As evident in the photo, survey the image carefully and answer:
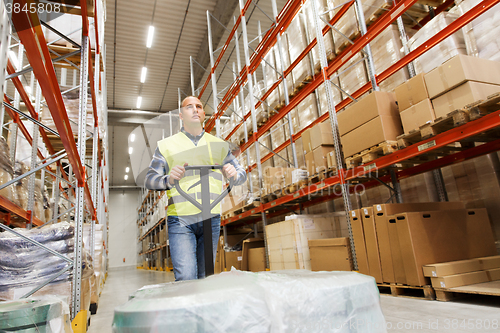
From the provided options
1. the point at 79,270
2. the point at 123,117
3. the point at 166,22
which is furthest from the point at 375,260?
the point at 123,117

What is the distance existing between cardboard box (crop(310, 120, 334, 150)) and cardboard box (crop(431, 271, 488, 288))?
8.59 feet

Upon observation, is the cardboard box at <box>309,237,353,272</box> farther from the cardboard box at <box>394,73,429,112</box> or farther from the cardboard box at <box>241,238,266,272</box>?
the cardboard box at <box>241,238,266,272</box>

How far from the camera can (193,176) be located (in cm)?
217

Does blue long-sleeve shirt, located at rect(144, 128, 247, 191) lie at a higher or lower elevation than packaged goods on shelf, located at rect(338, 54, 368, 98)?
lower

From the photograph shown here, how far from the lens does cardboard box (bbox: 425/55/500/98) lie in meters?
3.24

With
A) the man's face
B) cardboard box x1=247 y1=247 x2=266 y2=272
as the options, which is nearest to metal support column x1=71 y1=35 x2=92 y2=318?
the man's face

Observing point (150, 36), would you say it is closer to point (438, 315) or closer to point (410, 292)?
point (410, 292)

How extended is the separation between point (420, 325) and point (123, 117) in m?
15.3

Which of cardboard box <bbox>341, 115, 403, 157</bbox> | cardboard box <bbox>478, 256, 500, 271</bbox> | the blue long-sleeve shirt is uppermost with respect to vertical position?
cardboard box <bbox>341, 115, 403, 157</bbox>

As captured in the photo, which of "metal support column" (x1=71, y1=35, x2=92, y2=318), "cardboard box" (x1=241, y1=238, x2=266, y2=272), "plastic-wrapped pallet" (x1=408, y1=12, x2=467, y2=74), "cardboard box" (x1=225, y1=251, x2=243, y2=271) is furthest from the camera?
"cardboard box" (x1=225, y1=251, x2=243, y2=271)

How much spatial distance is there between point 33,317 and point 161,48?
11953 mm

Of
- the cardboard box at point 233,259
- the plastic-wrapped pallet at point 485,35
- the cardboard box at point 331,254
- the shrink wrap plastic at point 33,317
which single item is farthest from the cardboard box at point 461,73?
the cardboard box at point 233,259

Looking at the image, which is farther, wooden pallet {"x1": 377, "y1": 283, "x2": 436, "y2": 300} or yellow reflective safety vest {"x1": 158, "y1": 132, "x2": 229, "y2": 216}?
wooden pallet {"x1": 377, "y1": 283, "x2": 436, "y2": 300}

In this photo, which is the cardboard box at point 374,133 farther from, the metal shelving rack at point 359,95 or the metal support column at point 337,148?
the metal support column at point 337,148
